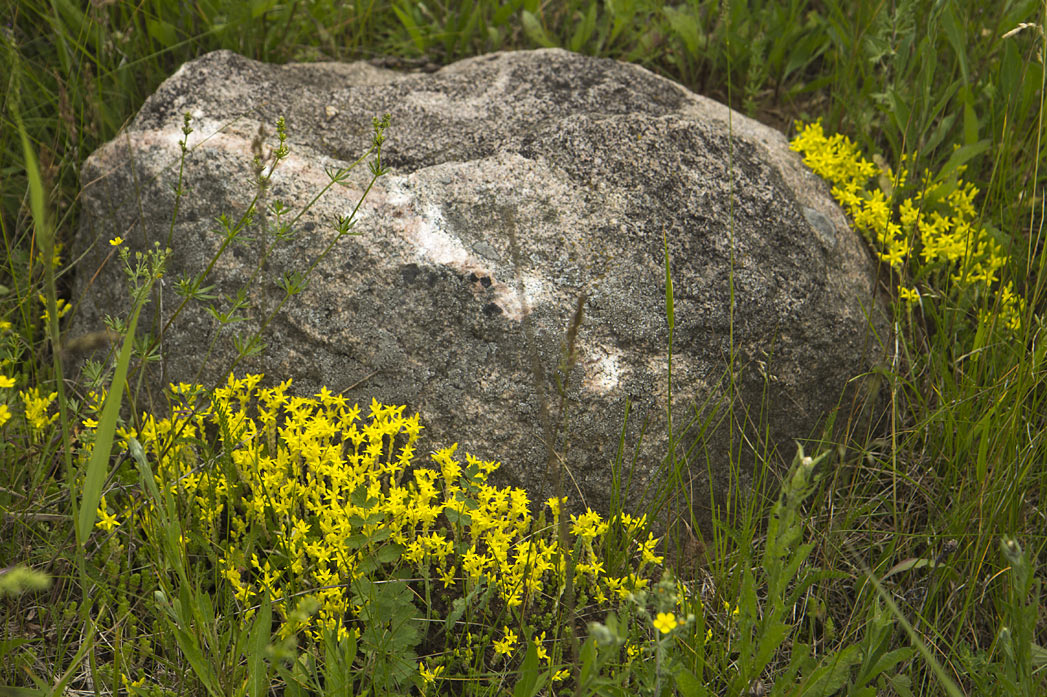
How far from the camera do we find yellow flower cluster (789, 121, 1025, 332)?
11.0ft

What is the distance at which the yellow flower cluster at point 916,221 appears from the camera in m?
3.34

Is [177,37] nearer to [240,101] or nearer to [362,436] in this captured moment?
[240,101]

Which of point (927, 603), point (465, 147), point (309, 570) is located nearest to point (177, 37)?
point (465, 147)

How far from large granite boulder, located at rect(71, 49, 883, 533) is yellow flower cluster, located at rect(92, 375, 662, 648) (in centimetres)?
22

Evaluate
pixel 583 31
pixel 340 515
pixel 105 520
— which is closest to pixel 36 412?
pixel 105 520

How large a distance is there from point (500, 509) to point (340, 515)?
0.47 meters

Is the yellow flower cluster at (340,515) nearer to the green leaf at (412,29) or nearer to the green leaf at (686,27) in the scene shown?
the green leaf at (412,29)

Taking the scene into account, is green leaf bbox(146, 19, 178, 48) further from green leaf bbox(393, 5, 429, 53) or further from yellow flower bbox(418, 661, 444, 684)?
yellow flower bbox(418, 661, 444, 684)

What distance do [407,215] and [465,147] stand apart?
0.46 meters

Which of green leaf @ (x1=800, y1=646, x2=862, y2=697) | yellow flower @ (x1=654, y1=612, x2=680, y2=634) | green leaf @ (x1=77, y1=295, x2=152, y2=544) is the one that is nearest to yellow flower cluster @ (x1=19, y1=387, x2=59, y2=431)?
green leaf @ (x1=77, y1=295, x2=152, y2=544)

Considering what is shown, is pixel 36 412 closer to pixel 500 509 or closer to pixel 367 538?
pixel 367 538

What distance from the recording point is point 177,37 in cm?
411

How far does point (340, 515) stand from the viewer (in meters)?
2.51

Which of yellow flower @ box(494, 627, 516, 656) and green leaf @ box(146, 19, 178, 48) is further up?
green leaf @ box(146, 19, 178, 48)
